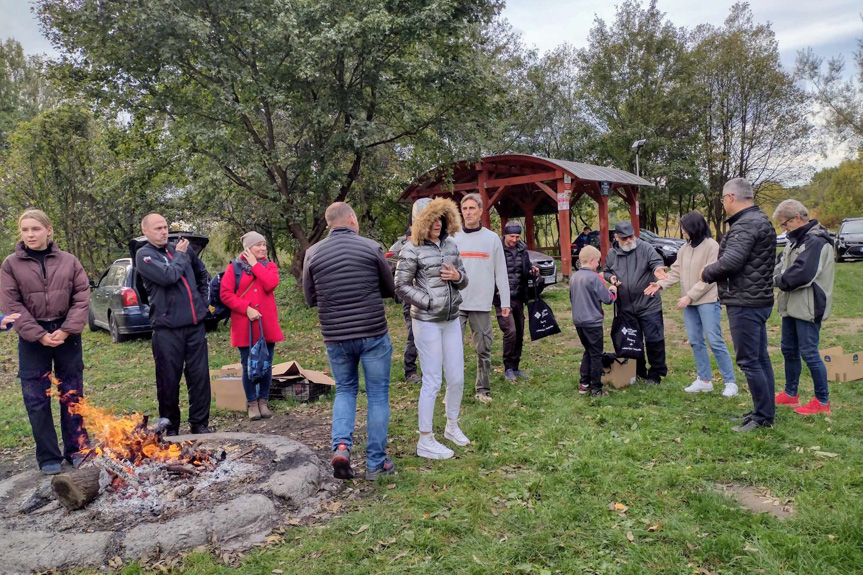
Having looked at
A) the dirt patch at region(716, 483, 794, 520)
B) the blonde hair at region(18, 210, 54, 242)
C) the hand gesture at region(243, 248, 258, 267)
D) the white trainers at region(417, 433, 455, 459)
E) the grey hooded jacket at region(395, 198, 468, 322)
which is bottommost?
the dirt patch at region(716, 483, 794, 520)

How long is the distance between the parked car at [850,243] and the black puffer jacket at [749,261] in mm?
17986

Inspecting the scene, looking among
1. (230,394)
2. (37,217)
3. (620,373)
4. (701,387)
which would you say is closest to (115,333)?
(230,394)

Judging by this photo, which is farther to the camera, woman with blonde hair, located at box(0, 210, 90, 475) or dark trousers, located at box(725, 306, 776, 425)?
dark trousers, located at box(725, 306, 776, 425)

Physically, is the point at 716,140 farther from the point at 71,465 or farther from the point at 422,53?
the point at 71,465

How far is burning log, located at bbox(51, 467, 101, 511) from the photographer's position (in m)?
3.37

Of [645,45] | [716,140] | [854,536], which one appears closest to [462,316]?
[854,536]

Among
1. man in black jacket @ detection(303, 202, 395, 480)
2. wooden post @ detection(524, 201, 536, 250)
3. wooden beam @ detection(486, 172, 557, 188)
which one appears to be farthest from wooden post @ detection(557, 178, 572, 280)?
man in black jacket @ detection(303, 202, 395, 480)

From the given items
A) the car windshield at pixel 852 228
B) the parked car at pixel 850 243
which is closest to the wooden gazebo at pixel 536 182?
the parked car at pixel 850 243

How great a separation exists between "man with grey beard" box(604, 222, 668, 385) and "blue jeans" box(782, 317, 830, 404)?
3.98 feet

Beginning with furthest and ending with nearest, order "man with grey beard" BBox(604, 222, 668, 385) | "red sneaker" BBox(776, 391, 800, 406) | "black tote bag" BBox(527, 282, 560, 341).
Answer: "black tote bag" BBox(527, 282, 560, 341) < "man with grey beard" BBox(604, 222, 668, 385) < "red sneaker" BBox(776, 391, 800, 406)

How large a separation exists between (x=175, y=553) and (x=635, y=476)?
9.28 feet

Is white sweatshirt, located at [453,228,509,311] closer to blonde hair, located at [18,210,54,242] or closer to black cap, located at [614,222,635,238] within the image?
black cap, located at [614,222,635,238]

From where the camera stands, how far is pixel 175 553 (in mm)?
3059

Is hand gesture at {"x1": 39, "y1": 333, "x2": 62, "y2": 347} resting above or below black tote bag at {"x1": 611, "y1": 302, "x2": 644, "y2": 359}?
above
